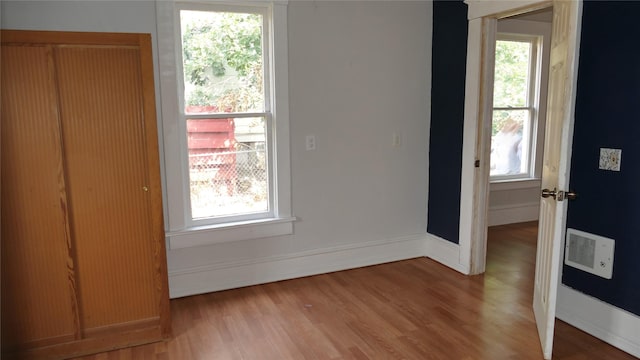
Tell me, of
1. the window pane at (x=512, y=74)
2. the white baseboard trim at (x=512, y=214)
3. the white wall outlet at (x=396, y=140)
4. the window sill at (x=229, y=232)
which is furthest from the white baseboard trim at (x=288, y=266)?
the window pane at (x=512, y=74)

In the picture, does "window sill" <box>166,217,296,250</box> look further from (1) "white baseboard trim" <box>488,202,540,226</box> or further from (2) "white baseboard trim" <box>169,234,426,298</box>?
(1) "white baseboard trim" <box>488,202,540,226</box>

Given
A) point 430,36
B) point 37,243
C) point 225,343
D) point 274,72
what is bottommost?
point 225,343

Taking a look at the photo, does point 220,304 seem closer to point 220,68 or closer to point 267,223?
point 267,223

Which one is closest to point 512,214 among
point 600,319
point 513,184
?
point 513,184

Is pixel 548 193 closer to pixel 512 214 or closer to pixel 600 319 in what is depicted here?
pixel 600 319

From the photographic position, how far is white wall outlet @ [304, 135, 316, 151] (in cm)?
361

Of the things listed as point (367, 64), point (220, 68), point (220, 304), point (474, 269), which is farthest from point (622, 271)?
point (220, 68)

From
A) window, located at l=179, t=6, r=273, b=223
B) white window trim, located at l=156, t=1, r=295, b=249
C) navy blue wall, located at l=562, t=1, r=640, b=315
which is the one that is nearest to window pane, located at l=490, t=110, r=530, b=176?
navy blue wall, located at l=562, t=1, r=640, b=315

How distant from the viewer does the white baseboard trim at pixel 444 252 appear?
3.83 meters

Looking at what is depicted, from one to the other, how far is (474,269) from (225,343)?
210cm

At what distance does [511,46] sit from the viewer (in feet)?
16.7

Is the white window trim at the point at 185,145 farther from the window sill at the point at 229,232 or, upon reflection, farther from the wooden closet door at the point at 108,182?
the wooden closet door at the point at 108,182

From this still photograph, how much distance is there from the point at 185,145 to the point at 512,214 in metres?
3.91

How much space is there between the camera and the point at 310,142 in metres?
3.63
